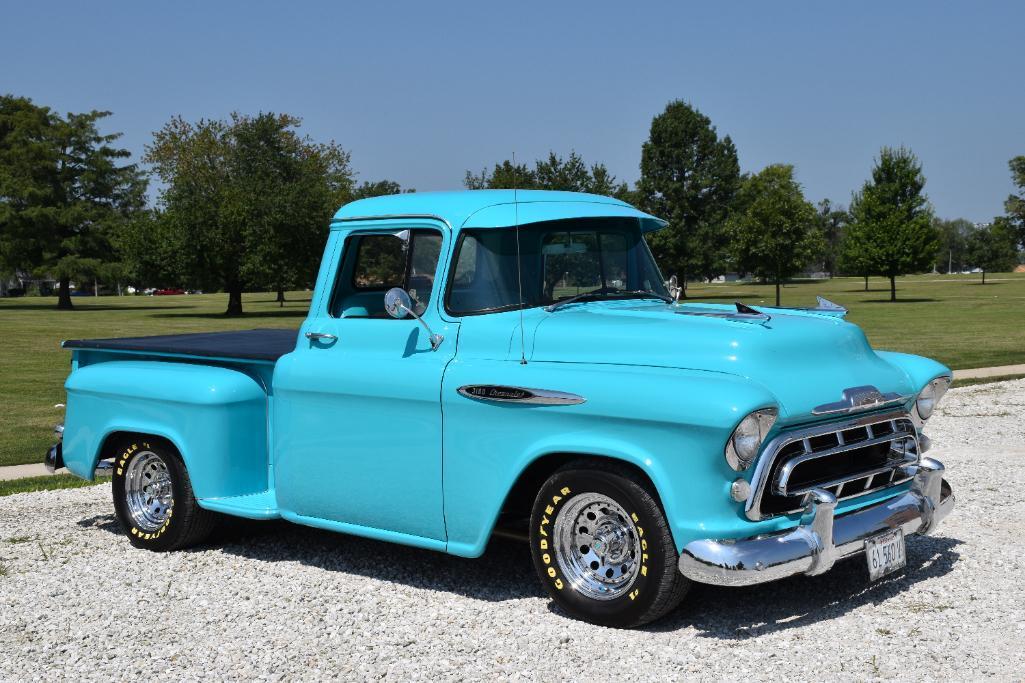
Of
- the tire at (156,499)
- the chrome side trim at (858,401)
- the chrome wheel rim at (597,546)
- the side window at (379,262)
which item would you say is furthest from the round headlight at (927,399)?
the tire at (156,499)

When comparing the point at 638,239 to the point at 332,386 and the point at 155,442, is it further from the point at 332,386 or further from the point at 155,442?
the point at 155,442

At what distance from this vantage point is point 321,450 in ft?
19.6

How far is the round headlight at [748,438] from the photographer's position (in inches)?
182

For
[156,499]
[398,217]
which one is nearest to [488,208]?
[398,217]

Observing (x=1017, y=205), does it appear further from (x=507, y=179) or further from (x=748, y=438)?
(x=748, y=438)

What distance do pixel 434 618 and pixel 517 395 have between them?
4.00 ft

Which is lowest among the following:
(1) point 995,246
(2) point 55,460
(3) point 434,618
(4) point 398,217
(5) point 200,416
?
(3) point 434,618

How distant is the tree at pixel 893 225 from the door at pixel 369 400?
2090 inches

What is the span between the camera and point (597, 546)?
5113mm

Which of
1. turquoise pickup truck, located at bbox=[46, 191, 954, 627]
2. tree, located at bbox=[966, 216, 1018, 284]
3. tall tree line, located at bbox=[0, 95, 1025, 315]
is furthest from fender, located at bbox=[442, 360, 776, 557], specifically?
tree, located at bbox=[966, 216, 1018, 284]

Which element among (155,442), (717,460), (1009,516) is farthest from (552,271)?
(1009,516)

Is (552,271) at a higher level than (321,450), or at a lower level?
higher

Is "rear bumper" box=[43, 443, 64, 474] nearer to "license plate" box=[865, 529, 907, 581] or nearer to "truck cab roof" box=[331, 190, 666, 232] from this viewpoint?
"truck cab roof" box=[331, 190, 666, 232]

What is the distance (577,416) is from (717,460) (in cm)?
70
